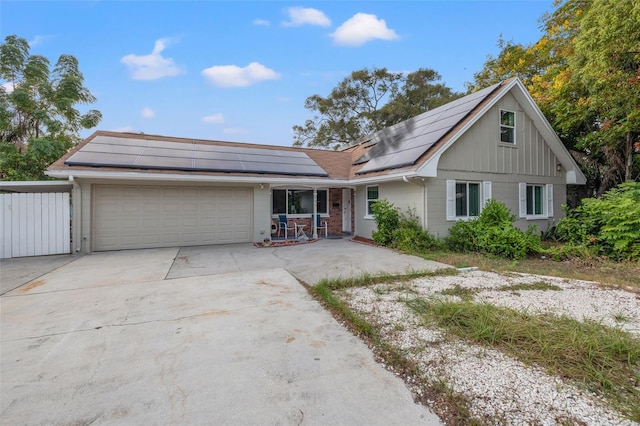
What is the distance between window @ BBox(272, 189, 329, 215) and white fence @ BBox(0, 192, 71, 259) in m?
6.57

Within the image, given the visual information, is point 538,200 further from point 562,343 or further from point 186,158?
point 186,158

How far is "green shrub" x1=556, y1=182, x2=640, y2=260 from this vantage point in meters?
7.02

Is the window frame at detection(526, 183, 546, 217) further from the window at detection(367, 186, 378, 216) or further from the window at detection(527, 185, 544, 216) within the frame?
the window at detection(367, 186, 378, 216)

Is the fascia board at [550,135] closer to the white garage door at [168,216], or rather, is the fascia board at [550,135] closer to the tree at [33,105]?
the white garage door at [168,216]

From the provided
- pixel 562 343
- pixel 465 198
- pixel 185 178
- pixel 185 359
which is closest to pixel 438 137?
pixel 465 198

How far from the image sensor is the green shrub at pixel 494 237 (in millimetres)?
7648

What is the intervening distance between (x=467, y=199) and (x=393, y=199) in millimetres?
2444

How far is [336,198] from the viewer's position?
13172 mm

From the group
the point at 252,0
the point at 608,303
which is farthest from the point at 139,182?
the point at 608,303

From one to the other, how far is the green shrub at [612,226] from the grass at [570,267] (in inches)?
20.0

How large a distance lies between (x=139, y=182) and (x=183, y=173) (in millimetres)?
1385

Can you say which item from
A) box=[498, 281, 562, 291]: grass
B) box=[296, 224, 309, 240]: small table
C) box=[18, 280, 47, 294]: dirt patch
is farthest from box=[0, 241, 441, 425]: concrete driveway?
box=[296, 224, 309, 240]: small table

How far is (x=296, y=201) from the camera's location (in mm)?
12242

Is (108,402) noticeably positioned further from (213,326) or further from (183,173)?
(183,173)
